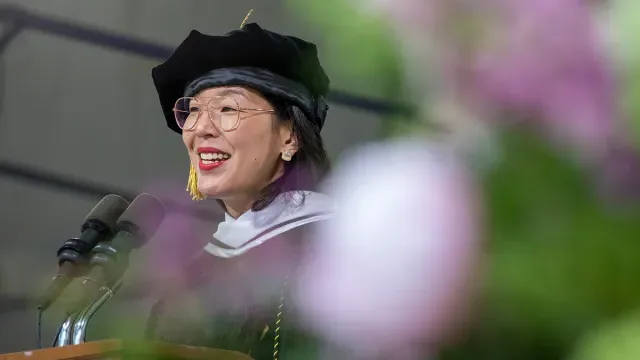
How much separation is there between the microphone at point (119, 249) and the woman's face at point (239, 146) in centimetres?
9

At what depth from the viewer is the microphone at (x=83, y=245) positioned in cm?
106

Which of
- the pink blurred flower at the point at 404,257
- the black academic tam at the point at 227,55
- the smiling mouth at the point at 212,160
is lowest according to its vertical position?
the pink blurred flower at the point at 404,257

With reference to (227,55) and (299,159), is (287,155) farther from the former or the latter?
(227,55)

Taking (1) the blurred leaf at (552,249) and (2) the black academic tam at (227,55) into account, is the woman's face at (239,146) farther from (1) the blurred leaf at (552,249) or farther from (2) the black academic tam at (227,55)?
(1) the blurred leaf at (552,249)

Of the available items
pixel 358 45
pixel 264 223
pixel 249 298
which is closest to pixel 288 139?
pixel 264 223

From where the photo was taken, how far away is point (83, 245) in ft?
3.49

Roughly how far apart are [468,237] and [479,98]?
21 millimetres

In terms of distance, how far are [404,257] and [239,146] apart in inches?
38.5

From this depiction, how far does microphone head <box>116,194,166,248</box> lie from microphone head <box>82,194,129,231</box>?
2cm

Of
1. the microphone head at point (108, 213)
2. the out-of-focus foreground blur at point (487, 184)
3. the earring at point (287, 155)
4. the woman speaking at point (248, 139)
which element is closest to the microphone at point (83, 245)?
the microphone head at point (108, 213)

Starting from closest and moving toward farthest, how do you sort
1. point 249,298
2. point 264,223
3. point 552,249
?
point 552,249
point 249,298
point 264,223

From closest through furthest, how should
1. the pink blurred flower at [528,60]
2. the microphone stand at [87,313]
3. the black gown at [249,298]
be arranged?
1. the pink blurred flower at [528,60]
2. the black gown at [249,298]
3. the microphone stand at [87,313]

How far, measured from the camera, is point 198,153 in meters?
1.12

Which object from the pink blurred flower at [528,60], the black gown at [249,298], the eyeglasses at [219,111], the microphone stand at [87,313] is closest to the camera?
the pink blurred flower at [528,60]
